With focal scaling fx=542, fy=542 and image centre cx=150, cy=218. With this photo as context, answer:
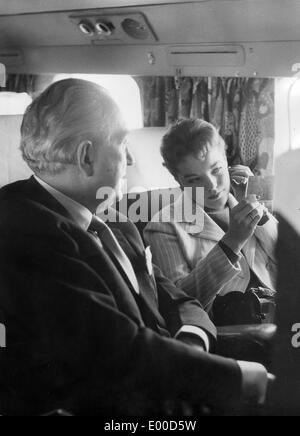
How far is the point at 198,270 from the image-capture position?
2072 millimetres

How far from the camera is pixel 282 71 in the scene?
202cm

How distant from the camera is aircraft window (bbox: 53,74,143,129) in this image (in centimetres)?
208

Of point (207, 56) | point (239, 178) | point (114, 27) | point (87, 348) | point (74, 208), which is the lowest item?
point (87, 348)

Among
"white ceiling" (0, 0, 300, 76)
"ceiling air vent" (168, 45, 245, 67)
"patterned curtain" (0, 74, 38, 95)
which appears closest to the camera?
"white ceiling" (0, 0, 300, 76)

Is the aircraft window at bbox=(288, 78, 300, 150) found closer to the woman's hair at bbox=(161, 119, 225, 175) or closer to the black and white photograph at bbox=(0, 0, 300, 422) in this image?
the black and white photograph at bbox=(0, 0, 300, 422)

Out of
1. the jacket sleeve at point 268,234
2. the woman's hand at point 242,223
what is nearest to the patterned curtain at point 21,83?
the woman's hand at point 242,223

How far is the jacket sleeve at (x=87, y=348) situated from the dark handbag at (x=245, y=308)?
0.16 metres

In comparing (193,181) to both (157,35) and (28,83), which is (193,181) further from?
(28,83)

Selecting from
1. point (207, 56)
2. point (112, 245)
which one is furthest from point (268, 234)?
point (207, 56)

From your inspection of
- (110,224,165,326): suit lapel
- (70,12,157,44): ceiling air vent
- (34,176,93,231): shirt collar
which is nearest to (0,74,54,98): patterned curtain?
(70,12,157,44): ceiling air vent

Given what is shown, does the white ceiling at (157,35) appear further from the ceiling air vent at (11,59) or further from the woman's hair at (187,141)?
the woman's hair at (187,141)

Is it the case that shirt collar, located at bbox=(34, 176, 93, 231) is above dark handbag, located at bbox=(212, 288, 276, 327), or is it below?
above

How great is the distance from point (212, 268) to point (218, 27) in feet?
2.92

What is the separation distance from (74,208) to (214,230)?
54 centimetres
